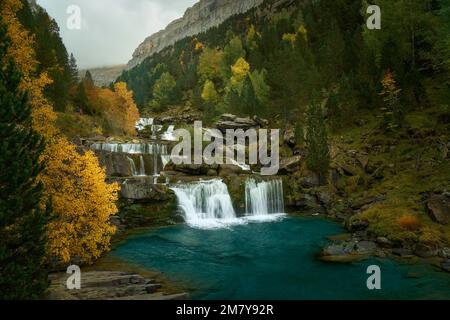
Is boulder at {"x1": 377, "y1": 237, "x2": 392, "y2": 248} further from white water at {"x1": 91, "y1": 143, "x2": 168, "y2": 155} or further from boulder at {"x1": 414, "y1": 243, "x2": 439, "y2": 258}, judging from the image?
white water at {"x1": 91, "y1": 143, "x2": 168, "y2": 155}

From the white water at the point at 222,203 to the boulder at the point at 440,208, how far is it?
695 inches

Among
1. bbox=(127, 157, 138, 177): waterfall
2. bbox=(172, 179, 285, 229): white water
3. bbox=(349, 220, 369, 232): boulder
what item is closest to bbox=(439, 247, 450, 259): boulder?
bbox=(349, 220, 369, 232): boulder

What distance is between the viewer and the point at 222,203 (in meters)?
43.3

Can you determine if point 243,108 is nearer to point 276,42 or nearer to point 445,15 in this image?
point 276,42

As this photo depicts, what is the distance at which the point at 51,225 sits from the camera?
19.8 metres

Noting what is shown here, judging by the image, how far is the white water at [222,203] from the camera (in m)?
41.4

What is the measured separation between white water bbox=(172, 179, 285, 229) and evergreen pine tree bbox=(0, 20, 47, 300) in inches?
986

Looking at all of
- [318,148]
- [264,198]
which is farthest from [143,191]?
[318,148]

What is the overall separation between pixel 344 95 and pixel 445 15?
924 inches

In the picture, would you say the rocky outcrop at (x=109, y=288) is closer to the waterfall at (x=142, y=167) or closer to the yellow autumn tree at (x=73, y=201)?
the yellow autumn tree at (x=73, y=201)

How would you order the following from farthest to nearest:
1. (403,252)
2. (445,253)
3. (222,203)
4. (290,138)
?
(290,138), (222,203), (403,252), (445,253)

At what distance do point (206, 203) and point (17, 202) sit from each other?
29356mm

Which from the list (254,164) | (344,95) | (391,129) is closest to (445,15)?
(391,129)

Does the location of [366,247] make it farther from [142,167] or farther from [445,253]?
[142,167]
